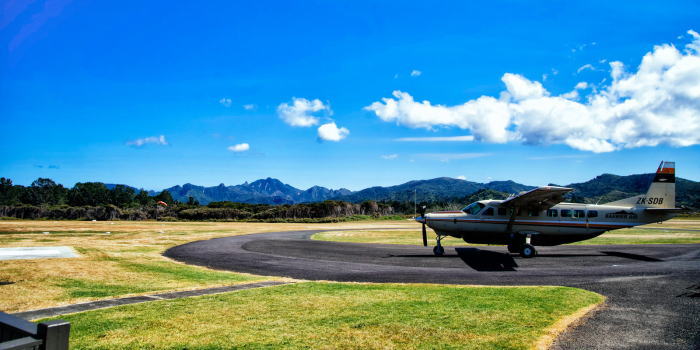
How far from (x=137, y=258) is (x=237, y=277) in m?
8.61

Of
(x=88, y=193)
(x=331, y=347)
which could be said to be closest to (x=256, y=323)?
(x=331, y=347)

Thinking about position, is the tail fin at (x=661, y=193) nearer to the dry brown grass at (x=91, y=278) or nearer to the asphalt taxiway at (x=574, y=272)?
Result: the asphalt taxiway at (x=574, y=272)

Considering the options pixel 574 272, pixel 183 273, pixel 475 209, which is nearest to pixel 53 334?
pixel 183 273

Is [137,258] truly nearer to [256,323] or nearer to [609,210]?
[256,323]

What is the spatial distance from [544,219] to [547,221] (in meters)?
0.22

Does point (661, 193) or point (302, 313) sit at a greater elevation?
point (661, 193)

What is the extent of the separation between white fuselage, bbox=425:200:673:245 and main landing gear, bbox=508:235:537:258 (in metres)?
0.52

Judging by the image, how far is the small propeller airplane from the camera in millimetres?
23219

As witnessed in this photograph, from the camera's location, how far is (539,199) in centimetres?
2231

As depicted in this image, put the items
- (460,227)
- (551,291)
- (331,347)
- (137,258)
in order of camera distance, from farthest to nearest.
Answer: (460,227) < (137,258) < (551,291) < (331,347)

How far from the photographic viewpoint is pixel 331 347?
23.2ft

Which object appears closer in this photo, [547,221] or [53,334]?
[53,334]

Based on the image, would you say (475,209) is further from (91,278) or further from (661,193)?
(91,278)

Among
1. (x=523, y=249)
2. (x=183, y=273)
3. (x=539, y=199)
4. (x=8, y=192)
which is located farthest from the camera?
(x=8, y=192)
